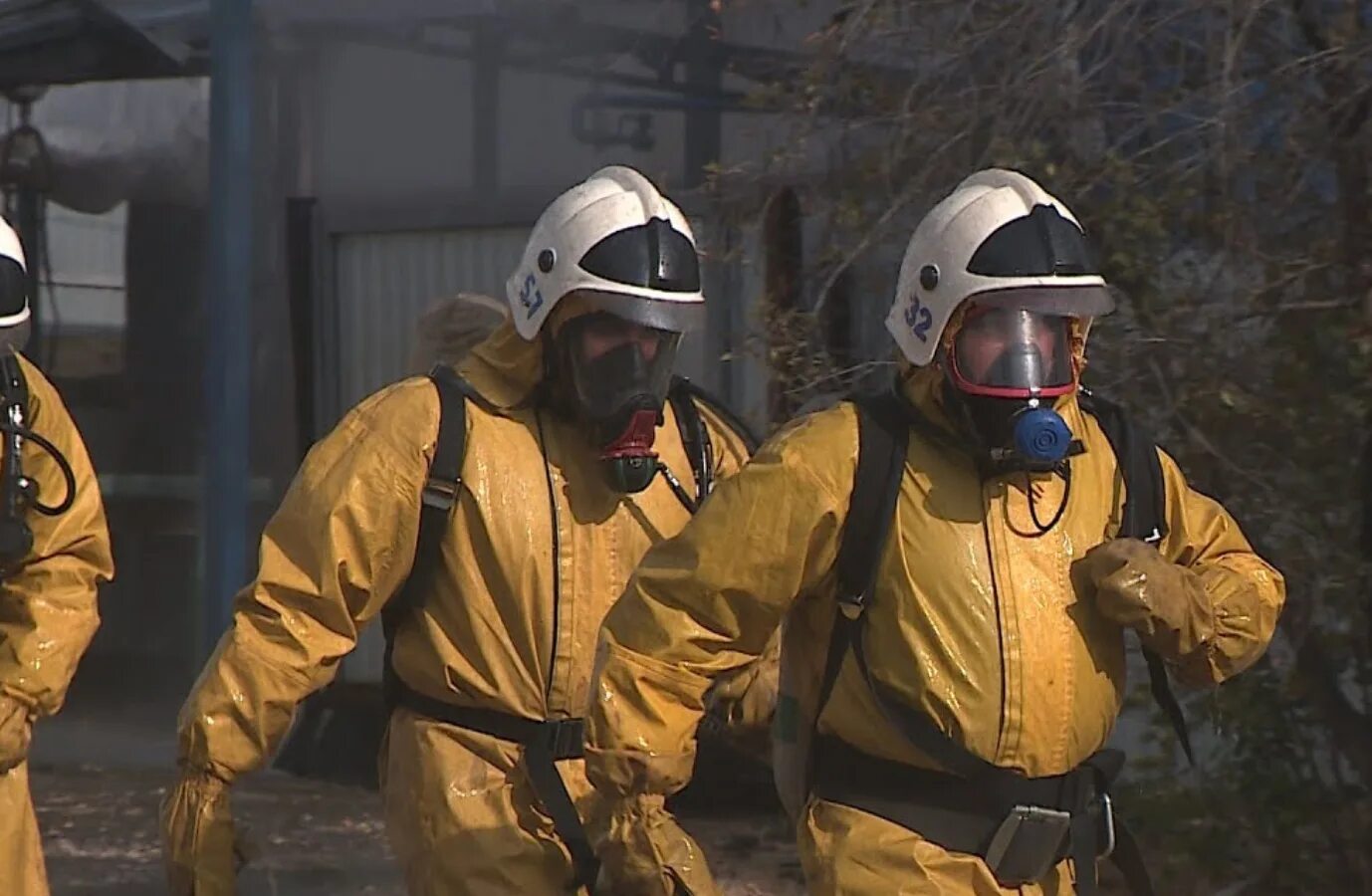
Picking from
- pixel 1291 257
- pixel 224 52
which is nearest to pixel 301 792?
pixel 224 52

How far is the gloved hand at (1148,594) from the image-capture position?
3.00 m

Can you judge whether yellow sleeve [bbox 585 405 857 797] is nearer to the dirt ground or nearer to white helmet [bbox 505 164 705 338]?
white helmet [bbox 505 164 705 338]

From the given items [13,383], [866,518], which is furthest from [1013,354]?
[13,383]

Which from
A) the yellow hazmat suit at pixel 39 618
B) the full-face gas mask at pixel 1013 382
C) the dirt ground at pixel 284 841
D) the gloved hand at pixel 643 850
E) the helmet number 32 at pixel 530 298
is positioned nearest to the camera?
the full-face gas mask at pixel 1013 382

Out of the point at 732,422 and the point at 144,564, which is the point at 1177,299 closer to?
the point at 732,422

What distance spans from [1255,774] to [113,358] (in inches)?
209

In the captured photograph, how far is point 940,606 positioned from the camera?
9.93 ft

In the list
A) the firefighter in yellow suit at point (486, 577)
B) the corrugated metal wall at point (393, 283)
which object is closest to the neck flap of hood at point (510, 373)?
the firefighter in yellow suit at point (486, 577)

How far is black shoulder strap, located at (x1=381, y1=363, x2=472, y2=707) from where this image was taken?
3.53m

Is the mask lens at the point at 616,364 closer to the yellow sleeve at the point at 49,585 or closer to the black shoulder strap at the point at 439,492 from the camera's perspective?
the black shoulder strap at the point at 439,492

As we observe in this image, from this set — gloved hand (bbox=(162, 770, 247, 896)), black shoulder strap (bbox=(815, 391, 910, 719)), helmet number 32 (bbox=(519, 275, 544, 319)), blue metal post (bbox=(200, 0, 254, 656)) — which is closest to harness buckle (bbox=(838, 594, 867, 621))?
black shoulder strap (bbox=(815, 391, 910, 719))

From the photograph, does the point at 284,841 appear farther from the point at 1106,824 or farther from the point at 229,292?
the point at 1106,824

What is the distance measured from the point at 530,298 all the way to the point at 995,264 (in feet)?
2.93

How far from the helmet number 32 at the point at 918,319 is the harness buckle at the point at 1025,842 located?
2.22 feet
